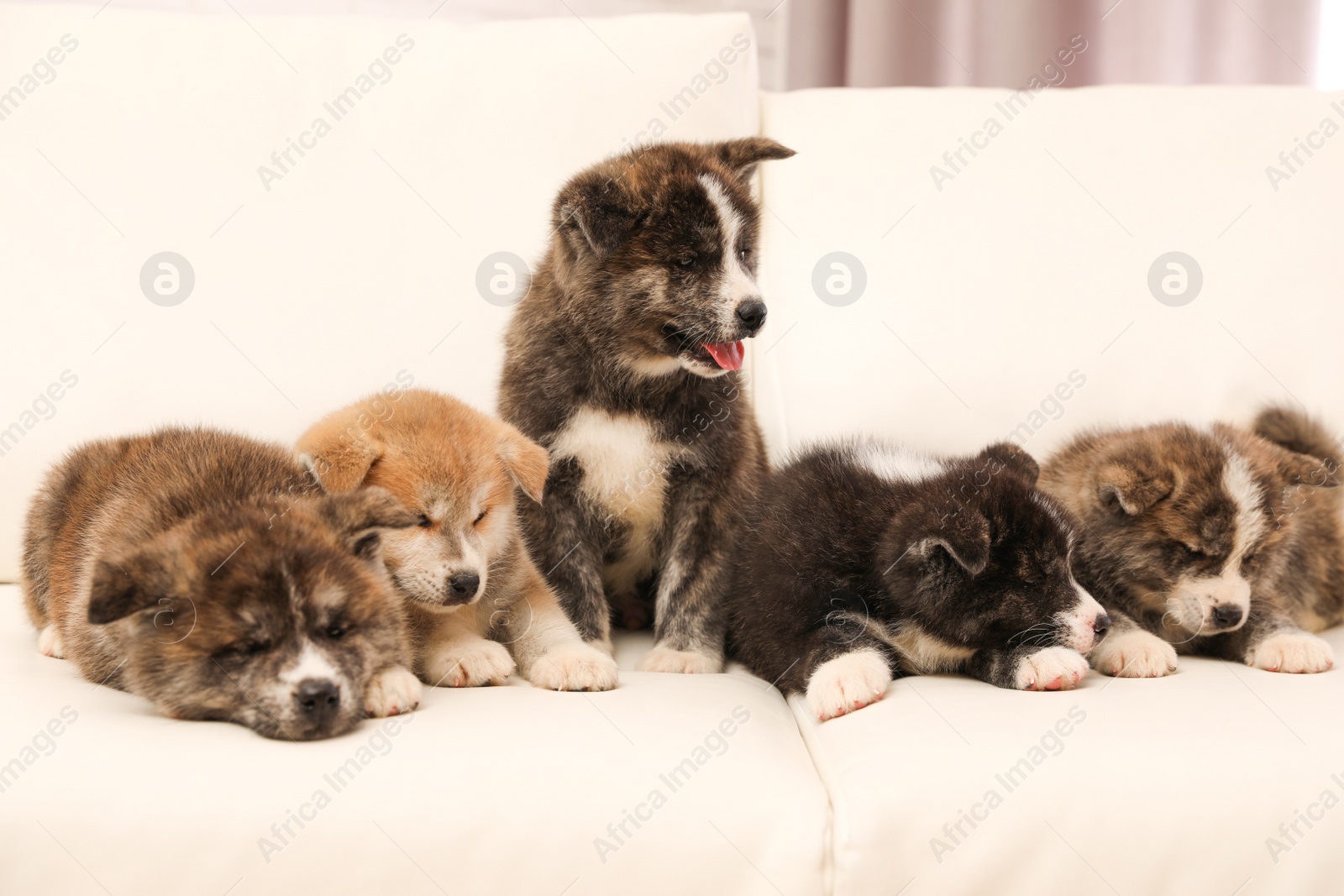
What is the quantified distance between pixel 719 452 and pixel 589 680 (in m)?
0.84

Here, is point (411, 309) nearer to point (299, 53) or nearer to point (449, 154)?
point (449, 154)

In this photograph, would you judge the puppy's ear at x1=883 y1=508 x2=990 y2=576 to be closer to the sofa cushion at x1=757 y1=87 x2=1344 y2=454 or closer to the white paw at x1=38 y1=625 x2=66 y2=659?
the sofa cushion at x1=757 y1=87 x2=1344 y2=454

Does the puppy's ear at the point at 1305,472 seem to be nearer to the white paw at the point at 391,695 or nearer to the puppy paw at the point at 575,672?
the puppy paw at the point at 575,672

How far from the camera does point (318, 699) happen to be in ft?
6.08

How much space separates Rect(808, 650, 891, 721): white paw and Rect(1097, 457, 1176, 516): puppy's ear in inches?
33.2

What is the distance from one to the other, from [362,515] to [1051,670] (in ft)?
4.72

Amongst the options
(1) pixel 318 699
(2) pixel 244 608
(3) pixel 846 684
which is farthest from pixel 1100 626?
(2) pixel 244 608

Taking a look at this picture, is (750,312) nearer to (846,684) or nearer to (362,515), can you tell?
(846,684)

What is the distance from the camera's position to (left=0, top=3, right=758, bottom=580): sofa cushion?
9.66ft

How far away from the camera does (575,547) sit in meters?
2.77

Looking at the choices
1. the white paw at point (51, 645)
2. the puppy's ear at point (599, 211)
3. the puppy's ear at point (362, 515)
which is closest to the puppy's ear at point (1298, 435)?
A: the puppy's ear at point (599, 211)

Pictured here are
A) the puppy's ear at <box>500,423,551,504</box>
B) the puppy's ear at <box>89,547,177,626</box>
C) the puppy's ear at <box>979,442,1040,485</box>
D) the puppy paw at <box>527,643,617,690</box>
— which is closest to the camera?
the puppy's ear at <box>89,547,177,626</box>

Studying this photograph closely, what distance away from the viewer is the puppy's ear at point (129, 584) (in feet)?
5.95

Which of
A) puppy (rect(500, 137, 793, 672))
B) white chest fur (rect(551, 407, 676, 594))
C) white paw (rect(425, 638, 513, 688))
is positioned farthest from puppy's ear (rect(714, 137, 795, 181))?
white paw (rect(425, 638, 513, 688))
